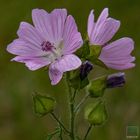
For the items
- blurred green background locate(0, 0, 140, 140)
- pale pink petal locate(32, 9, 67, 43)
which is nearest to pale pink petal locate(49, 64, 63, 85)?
pale pink petal locate(32, 9, 67, 43)

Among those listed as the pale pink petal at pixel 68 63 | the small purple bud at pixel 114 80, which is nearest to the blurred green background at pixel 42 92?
the small purple bud at pixel 114 80

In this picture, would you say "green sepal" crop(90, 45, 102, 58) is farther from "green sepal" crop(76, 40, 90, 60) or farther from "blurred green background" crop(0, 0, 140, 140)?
"blurred green background" crop(0, 0, 140, 140)

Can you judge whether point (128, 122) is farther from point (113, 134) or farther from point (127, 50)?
point (127, 50)

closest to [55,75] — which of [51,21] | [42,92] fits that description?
[51,21]

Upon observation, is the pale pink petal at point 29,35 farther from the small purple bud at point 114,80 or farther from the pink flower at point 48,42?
the small purple bud at point 114,80

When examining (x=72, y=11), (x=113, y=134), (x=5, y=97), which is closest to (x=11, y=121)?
(x=5, y=97)
